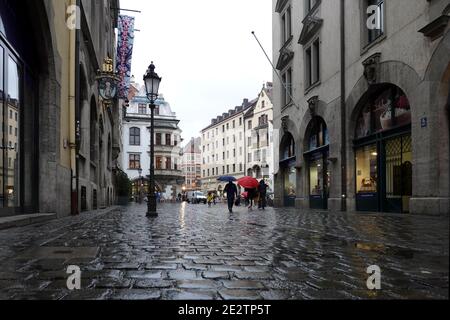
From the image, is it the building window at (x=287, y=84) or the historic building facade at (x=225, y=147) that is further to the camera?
the historic building facade at (x=225, y=147)

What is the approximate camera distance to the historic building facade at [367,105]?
12555 mm

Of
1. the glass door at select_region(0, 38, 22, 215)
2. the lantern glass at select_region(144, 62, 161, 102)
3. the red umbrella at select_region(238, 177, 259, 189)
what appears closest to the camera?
the glass door at select_region(0, 38, 22, 215)

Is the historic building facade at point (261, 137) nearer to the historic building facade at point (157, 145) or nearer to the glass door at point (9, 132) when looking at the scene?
the historic building facade at point (157, 145)

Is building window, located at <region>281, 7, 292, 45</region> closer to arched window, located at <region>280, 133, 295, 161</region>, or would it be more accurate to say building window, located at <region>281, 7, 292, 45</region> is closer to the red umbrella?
arched window, located at <region>280, 133, 295, 161</region>

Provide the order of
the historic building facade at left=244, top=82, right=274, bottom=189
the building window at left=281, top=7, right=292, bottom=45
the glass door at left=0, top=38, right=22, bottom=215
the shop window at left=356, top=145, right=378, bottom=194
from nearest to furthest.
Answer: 1. the glass door at left=0, top=38, right=22, bottom=215
2. the shop window at left=356, top=145, right=378, bottom=194
3. the building window at left=281, top=7, right=292, bottom=45
4. the historic building facade at left=244, top=82, right=274, bottom=189

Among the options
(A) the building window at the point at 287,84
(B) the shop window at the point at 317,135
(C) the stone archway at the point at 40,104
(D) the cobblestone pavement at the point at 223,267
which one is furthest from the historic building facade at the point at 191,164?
(D) the cobblestone pavement at the point at 223,267

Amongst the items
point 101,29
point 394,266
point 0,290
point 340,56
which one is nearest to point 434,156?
point 340,56

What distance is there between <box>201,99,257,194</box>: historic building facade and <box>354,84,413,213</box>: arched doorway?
6546 cm

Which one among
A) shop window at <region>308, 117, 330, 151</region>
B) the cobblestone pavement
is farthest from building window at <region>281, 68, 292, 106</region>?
the cobblestone pavement

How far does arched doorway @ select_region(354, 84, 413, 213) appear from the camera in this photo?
587 inches

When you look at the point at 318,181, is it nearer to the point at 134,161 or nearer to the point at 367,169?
the point at 367,169

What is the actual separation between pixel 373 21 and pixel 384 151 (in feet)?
15.5

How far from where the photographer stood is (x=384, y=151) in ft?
53.9

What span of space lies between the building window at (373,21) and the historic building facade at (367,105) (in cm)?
4
